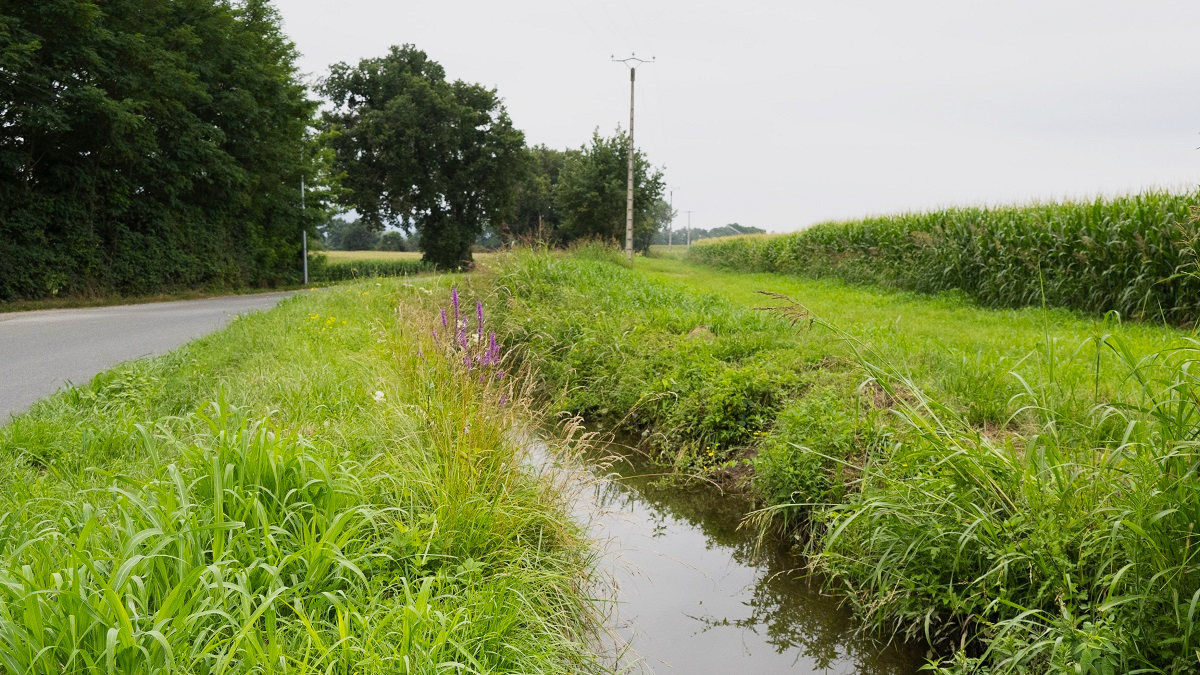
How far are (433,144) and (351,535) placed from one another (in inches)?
1481

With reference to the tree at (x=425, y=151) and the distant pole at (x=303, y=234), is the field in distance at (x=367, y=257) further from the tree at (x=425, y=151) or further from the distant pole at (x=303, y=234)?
the distant pole at (x=303, y=234)

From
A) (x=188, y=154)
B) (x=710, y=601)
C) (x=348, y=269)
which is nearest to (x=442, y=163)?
(x=348, y=269)

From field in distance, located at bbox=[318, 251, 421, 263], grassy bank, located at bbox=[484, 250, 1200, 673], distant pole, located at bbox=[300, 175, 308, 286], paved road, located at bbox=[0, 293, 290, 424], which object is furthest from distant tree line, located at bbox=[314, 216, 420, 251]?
grassy bank, located at bbox=[484, 250, 1200, 673]

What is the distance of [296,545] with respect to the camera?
267cm

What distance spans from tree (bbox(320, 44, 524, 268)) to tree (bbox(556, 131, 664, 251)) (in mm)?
4450

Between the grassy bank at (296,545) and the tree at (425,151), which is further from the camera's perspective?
the tree at (425,151)

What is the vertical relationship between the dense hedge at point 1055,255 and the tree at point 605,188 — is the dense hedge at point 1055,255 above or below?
below

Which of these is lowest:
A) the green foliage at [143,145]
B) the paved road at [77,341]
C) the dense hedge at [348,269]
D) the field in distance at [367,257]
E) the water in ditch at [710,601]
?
the water in ditch at [710,601]

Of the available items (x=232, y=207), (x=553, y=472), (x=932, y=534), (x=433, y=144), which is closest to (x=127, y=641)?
(x=553, y=472)

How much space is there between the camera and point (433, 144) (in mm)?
37781

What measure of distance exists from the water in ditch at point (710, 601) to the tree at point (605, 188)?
3175cm

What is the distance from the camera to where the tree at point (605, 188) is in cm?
3656

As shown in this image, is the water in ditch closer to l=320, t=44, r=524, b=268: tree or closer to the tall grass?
the tall grass

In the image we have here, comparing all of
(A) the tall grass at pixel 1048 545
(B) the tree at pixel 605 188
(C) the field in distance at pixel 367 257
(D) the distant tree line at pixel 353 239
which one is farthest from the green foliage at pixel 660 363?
(D) the distant tree line at pixel 353 239
